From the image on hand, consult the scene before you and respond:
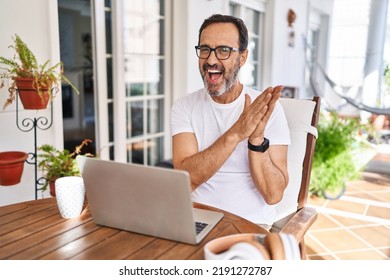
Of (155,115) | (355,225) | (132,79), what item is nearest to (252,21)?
(155,115)

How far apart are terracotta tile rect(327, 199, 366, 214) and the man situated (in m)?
1.70

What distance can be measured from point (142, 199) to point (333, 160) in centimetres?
245

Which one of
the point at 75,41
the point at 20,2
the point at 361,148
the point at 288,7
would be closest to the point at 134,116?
the point at 20,2

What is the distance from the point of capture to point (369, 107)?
3.52 m

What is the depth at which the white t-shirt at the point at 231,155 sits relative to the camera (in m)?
1.29

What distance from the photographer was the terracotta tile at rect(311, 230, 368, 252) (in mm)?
2146

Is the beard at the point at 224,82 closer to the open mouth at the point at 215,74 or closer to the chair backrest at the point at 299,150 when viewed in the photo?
the open mouth at the point at 215,74

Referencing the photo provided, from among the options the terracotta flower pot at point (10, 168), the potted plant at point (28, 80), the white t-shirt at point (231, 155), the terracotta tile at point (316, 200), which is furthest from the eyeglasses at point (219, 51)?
the terracotta tile at point (316, 200)

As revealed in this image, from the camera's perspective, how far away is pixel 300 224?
1035 millimetres

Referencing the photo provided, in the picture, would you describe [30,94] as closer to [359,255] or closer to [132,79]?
[132,79]

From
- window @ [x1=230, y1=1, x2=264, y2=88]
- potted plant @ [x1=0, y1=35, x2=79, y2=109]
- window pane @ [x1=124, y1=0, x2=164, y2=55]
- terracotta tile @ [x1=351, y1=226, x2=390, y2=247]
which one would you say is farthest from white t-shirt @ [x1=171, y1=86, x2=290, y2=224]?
window @ [x1=230, y1=1, x2=264, y2=88]

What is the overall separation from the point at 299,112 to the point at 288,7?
3.55 m

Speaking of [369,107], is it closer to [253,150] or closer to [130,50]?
[130,50]

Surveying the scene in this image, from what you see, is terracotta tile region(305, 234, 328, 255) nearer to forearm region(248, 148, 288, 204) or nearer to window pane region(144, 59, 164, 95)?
forearm region(248, 148, 288, 204)
